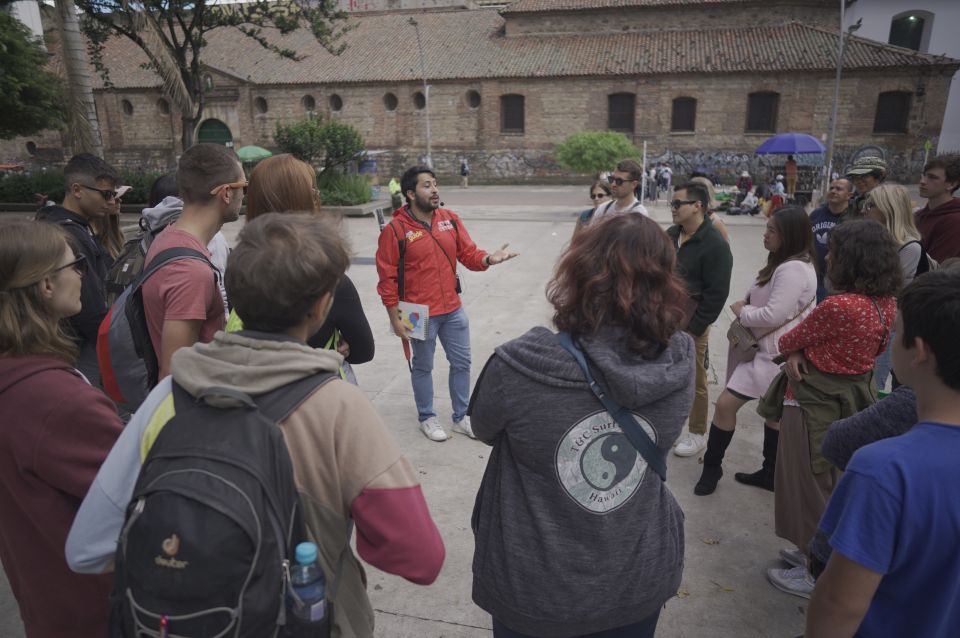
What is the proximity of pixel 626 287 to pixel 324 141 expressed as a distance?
19.4 metres

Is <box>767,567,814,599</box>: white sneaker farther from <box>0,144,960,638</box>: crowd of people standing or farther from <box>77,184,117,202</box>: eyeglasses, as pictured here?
<box>77,184,117,202</box>: eyeglasses

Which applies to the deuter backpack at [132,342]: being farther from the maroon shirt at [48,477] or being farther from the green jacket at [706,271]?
the green jacket at [706,271]

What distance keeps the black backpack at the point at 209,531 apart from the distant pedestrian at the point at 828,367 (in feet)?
7.96

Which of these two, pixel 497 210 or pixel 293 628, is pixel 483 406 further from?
pixel 497 210

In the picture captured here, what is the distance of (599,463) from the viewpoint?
5.30ft

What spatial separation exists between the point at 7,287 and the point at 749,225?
16840 mm

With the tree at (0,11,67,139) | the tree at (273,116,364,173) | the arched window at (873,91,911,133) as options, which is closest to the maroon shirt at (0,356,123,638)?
the tree at (0,11,67,139)

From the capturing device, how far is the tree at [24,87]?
11789mm

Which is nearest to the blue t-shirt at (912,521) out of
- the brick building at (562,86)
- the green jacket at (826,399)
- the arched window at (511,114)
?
the green jacket at (826,399)

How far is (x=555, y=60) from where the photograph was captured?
3133cm

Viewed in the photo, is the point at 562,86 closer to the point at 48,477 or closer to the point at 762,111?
the point at 762,111

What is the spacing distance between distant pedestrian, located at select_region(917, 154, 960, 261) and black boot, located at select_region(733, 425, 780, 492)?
1945 mm

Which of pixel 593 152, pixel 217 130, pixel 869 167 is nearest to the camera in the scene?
pixel 869 167

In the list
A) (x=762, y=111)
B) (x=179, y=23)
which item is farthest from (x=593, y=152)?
(x=179, y=23)
